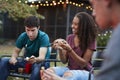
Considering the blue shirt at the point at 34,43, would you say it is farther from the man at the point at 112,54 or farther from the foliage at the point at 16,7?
the foliage at the point at 16,7

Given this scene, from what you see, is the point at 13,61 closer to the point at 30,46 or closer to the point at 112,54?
the point at 30,46

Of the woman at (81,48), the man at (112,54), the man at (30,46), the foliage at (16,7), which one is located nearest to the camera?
the man at (112,54)

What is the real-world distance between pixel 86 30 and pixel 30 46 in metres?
0.90

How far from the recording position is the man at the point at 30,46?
11.8ft

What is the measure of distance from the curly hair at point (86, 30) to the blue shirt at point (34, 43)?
672 millimetres

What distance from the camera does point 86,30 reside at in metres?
3.04

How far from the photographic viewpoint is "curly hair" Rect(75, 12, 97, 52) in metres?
3.03

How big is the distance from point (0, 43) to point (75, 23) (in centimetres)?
1356

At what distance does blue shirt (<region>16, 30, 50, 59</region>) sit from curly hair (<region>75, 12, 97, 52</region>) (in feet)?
2.20

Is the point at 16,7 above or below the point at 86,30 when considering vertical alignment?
below

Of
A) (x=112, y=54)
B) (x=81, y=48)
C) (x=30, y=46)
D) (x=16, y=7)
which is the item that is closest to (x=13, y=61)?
(x=30, y=46)

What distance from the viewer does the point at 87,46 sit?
3057mm

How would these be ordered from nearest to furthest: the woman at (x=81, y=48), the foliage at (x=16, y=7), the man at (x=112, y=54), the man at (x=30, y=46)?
the man at (x=112, y=54) < the woman at (x=81, y=48) < the man at (x=30, y=46) < the foliage at (x=16, y=7)

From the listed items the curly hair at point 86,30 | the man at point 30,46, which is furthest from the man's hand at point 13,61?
the curly hair at point 86,30
